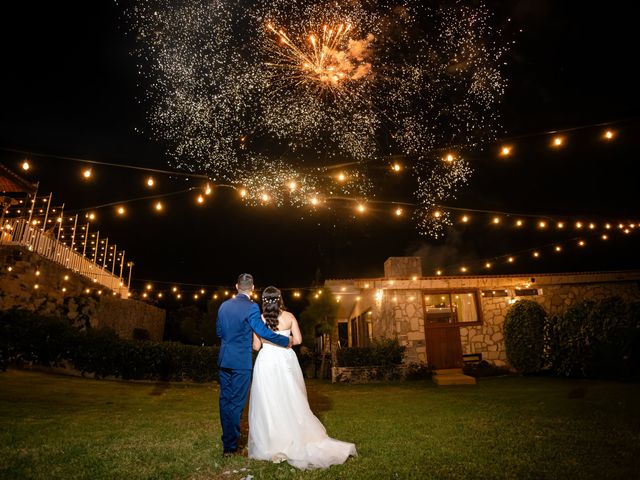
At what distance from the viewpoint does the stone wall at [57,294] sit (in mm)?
13797

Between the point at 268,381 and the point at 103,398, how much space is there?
599cm

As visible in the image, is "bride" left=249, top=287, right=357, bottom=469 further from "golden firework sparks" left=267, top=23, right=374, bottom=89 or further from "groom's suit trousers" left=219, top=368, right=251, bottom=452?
"golden firework sparks" left=267, top=23, right=374, bottom=89

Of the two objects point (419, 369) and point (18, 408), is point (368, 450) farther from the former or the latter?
point (419, 369)

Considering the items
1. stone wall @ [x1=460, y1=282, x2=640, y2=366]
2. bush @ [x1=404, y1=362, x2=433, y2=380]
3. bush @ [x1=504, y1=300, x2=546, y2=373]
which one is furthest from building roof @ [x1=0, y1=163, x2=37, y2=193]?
bush @ [x1=504, y1=300, x2=546, y2=373]

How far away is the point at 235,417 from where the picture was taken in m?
4.07

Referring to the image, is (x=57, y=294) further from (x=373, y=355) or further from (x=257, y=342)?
(x=257, y=342)

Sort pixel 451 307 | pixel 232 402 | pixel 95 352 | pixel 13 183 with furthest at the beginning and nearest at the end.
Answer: pixel 13 183 < pixel 451 307 < pixel 95 352 < pixel 232 402

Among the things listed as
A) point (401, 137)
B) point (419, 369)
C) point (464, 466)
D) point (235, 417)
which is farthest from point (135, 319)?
point (464, 466)

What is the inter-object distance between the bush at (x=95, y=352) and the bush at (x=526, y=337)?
10.1 metres

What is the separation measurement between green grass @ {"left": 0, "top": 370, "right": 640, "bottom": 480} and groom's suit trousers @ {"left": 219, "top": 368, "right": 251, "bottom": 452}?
8.7 inches

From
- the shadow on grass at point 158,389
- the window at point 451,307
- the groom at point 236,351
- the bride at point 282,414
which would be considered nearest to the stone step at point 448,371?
the window at point 451,307

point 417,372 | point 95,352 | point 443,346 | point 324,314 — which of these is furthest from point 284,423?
point 324,314

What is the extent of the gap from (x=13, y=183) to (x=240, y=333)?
16328 mm

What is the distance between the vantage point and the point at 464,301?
14398 mm
